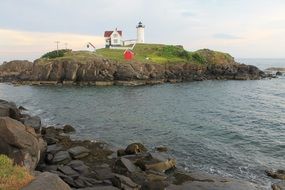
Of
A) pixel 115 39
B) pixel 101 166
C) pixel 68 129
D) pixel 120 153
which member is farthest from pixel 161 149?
pixel 115 39

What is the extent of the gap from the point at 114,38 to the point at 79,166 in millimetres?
111218

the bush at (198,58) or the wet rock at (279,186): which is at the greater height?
the bush at (198,58)

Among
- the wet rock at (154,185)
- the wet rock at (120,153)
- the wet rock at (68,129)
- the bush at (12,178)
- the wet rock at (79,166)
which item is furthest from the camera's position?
the wet rock at (68,129)

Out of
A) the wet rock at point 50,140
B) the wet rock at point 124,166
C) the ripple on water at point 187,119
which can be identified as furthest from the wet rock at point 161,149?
the wet rock at point 50,140

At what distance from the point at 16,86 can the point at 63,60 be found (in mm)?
14468

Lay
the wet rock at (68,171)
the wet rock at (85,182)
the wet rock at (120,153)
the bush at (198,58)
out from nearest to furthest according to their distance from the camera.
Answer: the wet rock at (85,182) < the wet rock at (68,171) < the wet rock at (120,153) < the bush at (198,58)

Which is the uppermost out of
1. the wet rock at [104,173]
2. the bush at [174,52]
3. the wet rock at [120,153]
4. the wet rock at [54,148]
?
the bush at [174,52]

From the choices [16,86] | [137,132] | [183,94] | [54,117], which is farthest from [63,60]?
[137,132]

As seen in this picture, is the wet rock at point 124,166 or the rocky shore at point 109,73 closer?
the wet rock at point 124,166

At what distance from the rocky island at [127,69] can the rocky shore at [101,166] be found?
200 feet

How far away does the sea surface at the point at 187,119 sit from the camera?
32.8m

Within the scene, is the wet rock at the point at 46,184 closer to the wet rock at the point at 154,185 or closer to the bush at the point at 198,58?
the wet rock at the point at 154,185

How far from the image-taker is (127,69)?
95.9 m

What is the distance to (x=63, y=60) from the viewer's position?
3826 inches
